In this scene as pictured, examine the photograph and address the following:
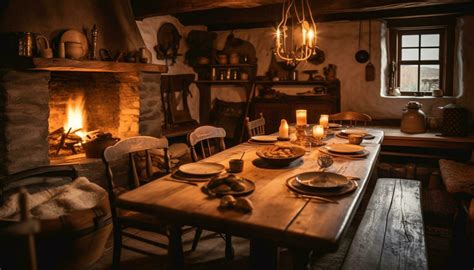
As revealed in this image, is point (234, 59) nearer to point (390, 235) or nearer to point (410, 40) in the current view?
point (410, 40)

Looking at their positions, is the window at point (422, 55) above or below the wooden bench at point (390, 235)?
above

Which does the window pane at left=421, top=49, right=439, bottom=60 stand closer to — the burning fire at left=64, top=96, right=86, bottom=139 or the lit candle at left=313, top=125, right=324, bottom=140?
the lit candle at left=313, top=125, right=324, bottom=140

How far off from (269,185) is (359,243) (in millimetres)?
606

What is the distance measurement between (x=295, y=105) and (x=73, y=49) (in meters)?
3.21

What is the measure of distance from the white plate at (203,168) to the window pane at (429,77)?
13.5ft

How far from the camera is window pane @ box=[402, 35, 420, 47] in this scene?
5.26 m

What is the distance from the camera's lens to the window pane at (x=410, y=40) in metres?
5.26

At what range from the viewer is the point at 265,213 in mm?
1542

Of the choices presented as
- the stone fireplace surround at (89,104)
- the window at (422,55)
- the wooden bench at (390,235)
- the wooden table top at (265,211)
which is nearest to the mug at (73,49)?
the stone fireplace surround at (89,104)

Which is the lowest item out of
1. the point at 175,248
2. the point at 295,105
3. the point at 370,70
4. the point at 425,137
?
the point at 175,248

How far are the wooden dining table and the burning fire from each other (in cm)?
265

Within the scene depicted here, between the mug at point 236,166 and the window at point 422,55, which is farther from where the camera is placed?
the window at point 422,55

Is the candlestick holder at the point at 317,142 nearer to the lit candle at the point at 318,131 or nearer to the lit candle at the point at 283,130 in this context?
the lit candle at the point at 318,131

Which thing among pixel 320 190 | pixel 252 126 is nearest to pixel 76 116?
pixel 252 126
